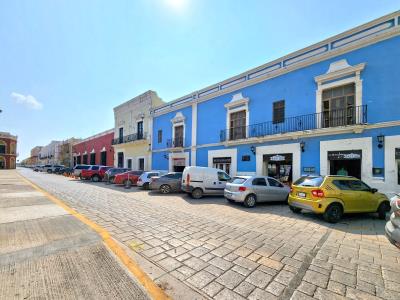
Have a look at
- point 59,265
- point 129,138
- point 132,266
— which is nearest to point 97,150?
point 129,138

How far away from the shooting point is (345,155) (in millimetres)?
11438

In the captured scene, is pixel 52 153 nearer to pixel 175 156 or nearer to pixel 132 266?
pixel 175 156

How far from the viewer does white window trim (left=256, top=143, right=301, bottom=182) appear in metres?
13.2

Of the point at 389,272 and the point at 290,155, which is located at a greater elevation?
the point at 290,155

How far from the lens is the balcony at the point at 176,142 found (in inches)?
843

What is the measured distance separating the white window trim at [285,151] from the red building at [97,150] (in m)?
25.4

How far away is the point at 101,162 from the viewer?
37.9 metres

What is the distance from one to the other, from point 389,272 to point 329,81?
11105mm

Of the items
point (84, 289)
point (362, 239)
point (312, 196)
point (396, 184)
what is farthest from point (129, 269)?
point (396, 184)

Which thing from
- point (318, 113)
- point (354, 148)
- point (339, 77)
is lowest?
point (354, 148)

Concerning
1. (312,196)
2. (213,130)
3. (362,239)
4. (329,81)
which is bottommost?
(362,239)

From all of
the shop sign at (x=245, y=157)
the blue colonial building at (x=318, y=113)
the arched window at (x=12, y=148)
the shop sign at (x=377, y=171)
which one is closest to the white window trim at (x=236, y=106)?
the blue colonial building at (x=318, y=113)

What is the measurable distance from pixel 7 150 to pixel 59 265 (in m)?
78.0

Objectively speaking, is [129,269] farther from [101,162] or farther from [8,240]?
[101,162]
